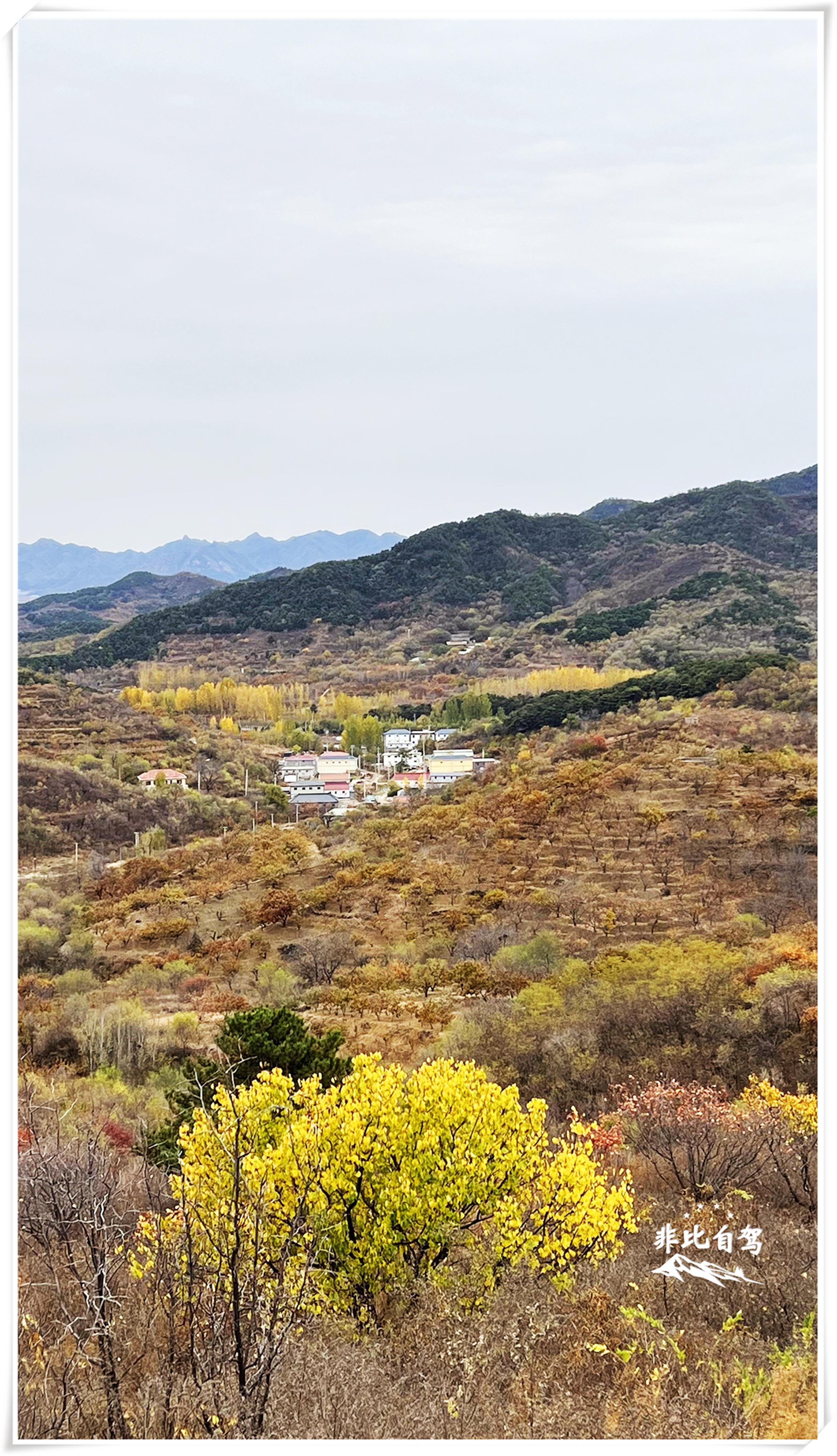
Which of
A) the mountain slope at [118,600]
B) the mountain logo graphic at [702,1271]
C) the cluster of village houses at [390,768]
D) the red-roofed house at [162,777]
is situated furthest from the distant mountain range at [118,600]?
the mountain logo graphic at [702,1271]

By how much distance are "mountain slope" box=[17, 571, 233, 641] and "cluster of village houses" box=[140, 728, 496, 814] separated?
1.89 feet

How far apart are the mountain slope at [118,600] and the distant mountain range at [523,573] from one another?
0.03 meters

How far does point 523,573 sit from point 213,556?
103 centimetres

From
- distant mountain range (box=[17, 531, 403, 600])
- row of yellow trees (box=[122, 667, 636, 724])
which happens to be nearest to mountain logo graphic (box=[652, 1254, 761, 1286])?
row of yellow trees (box=[122, 667, 636, 724])

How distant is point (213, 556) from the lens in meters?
3.34

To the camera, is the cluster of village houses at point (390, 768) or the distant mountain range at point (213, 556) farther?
the cluster of village houses at point (390, 768)

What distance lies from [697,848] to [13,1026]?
7.14ft

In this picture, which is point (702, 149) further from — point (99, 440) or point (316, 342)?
point (99, 440)

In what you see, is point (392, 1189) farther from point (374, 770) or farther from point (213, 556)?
point (213, 556)

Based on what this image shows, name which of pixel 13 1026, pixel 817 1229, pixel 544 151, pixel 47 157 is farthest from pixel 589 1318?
pixel 47 157

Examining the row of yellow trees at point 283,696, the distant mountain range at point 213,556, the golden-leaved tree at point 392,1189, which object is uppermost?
the distant mountain range at point 213,556

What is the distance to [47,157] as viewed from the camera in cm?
280

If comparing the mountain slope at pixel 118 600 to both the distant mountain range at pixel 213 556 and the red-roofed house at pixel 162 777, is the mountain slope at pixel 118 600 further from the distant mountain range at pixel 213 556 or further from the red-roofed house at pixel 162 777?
the red-roofed house at pixel 162 777

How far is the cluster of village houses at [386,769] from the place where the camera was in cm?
351
